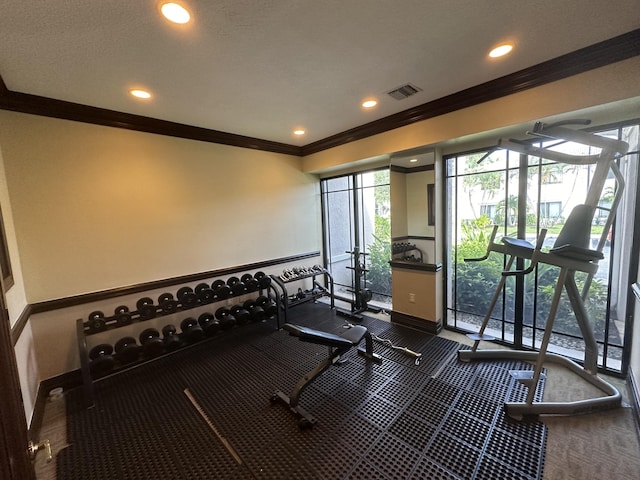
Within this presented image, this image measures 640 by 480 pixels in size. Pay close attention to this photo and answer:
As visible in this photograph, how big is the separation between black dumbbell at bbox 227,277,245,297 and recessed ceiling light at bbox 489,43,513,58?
360 centimetres

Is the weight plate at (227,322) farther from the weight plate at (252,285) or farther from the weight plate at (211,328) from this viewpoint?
the weight plate at (252,285)

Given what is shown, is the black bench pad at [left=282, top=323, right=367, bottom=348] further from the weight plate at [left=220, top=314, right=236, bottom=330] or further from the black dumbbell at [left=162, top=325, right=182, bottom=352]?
the black dumbbell at [left=162, top=325, right=182, bottom=352]

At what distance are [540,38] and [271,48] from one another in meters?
1.94

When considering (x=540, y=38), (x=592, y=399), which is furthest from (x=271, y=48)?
(x=592, y=399)

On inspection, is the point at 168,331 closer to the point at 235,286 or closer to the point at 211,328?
the point at 211,328

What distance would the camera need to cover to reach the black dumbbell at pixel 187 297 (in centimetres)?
329

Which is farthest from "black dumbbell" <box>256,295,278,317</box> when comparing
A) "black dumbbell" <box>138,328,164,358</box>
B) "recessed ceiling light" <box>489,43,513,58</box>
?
"recessed ceiling light" <box>489,43,513,58</box>

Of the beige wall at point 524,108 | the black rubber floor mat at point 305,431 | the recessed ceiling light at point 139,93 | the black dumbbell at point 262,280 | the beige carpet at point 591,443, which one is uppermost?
the recessed ceiling light at point 139,93

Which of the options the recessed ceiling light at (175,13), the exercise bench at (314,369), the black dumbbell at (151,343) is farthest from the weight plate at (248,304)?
the recessed ceiling light at (175,13)

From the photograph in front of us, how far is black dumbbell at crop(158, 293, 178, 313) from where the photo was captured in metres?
3.14

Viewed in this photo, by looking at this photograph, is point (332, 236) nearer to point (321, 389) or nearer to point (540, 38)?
point (321, 389)

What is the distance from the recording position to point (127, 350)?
109 inches

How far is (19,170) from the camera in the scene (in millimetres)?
2451

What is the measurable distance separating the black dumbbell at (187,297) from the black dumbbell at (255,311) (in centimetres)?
69
